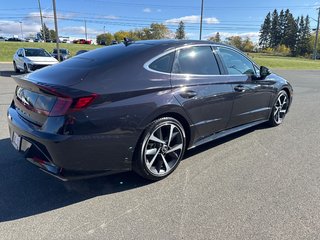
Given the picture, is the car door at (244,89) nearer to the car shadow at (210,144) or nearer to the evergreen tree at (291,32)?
the car shadow at (210,144)

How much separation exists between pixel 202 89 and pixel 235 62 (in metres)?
1.13

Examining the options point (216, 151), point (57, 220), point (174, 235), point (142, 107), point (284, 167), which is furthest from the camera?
point (216, 151)

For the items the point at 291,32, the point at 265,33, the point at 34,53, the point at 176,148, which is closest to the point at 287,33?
the point at 291,32

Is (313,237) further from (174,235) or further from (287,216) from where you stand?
(174,235)

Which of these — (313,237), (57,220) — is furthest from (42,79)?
(313,237)

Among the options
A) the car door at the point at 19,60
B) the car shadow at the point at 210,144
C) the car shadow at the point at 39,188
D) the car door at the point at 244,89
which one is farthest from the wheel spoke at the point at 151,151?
the car door at the point at 19,60

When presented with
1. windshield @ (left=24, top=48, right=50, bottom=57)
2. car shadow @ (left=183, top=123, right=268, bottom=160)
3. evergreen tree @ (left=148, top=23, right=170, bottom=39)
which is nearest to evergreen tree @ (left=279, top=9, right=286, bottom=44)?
evergreen tree @ (left=148, top=23, right=170, bottom=39)

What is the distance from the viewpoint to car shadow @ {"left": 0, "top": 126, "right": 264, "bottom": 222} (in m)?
2.88

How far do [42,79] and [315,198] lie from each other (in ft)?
10.6

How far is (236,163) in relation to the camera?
13.2 feet

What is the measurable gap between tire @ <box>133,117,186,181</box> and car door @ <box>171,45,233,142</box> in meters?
0.29

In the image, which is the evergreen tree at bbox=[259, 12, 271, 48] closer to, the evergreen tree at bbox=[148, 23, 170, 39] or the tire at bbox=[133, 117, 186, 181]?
the evergreen tree at bbox=[148, 23, 170, 39]

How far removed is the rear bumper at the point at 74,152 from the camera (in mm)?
2746

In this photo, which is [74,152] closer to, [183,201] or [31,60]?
[183,201]
